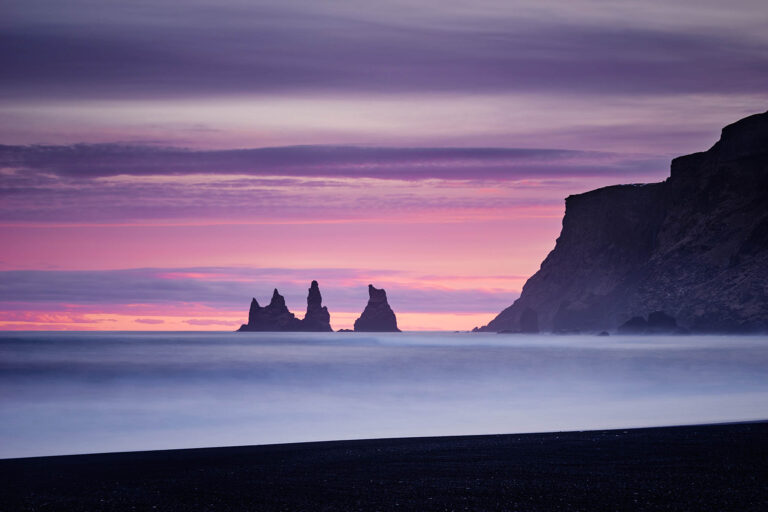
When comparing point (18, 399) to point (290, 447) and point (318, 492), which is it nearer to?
point (290, 447)

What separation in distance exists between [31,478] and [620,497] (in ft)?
29.4

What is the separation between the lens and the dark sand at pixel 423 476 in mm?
12219

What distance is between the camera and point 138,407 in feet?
120

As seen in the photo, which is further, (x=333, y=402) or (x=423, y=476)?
(x=333, y=402)

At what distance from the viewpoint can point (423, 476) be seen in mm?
14477

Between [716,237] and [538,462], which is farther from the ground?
[716,237]

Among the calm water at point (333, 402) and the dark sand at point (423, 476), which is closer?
the dark sand at point (423, 476)

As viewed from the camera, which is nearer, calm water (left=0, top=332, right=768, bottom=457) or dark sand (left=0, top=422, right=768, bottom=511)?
dark sand (left=0, top=422, right=768, bottom=511)

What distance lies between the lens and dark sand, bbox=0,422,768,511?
12219mm

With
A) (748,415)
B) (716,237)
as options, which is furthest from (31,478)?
(716,237)

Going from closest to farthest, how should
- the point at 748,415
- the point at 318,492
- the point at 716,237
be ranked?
the point at 318,492 → the point at 748,415 → the point at 716,237

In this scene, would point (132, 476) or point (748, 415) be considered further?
point (748, 415)

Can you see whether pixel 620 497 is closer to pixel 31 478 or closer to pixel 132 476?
pixel 132 476

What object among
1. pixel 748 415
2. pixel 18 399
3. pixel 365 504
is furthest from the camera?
pixel 18 399
